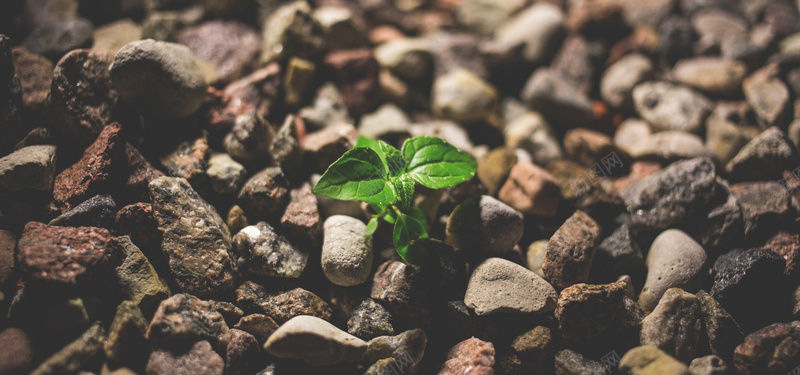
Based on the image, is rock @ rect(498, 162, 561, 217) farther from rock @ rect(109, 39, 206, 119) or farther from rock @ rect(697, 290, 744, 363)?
rock @ rect(109, 39, 206, 119)

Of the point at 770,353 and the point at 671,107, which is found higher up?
the point at 671,107

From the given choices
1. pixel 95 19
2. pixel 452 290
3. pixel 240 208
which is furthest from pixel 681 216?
pixel 95 19

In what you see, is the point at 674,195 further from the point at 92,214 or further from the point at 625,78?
the point at 92,214

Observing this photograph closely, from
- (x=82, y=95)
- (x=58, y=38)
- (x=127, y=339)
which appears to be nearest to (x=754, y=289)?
(x=127, y=339)

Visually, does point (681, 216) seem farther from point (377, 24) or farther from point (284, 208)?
point (377, 24)

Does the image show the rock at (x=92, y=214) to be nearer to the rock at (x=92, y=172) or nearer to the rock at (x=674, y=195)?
the rock at (x=92, y=172)

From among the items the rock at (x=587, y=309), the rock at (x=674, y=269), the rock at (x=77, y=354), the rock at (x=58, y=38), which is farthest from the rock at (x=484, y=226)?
the rock at (x=58, y=38)
